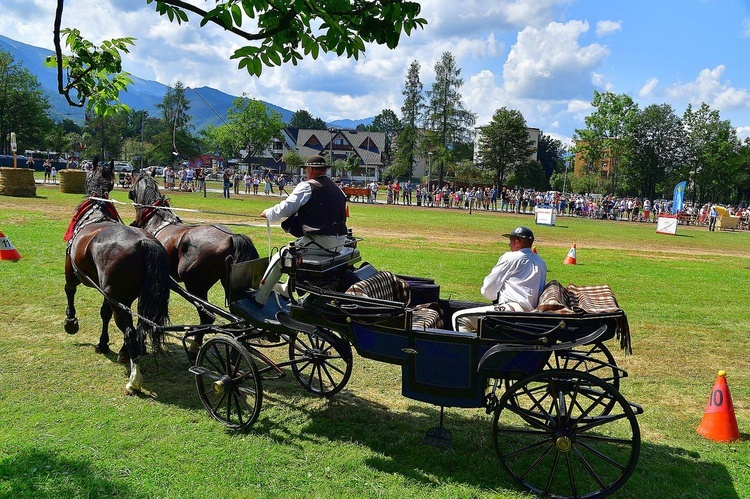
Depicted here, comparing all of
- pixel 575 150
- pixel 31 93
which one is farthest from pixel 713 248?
pixel 31 93

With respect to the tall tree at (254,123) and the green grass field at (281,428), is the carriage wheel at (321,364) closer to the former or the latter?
the green grass field at (281,428)

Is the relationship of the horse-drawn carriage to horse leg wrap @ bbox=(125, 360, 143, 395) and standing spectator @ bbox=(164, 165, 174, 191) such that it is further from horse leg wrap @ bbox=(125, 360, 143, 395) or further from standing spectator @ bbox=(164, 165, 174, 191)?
standing spectator @ bbox=(164, 165, 174, 191)

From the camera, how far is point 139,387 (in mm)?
5656

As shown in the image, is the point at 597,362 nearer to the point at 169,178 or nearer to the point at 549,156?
the point at 169,178

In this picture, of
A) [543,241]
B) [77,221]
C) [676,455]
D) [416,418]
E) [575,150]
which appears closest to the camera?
[676,455]

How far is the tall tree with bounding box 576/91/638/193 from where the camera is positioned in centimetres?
5328

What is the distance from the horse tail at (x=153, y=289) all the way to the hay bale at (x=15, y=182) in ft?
80.7

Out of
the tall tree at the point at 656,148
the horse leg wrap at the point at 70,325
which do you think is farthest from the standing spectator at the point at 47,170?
the tall tree at the point at 656,148

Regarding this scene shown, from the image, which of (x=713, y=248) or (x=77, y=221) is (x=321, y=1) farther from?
(x=713, y=248)

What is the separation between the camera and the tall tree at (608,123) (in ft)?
175

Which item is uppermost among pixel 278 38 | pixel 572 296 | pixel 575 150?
pixel 575 150

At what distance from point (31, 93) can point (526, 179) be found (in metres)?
62.2

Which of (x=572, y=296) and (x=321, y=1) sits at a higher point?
(x=321, y=1)

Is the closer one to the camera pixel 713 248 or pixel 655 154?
pixel 713 248
